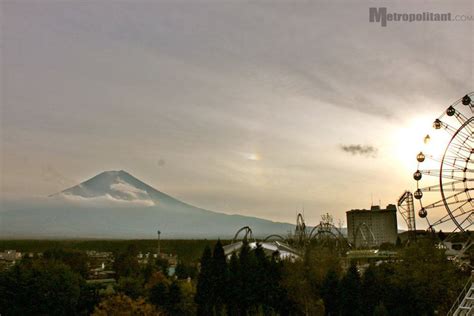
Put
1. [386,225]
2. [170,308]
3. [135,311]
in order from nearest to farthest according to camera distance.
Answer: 1. [135,311]
2. [170,308]
3. [386,225]

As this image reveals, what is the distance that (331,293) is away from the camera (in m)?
30.7

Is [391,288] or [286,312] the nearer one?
[391,288]

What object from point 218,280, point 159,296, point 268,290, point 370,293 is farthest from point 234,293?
point 370,293

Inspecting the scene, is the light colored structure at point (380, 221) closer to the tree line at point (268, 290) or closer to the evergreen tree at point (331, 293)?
the tree line at point (268, 290)

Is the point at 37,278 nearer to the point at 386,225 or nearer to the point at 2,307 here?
the point at 2,307

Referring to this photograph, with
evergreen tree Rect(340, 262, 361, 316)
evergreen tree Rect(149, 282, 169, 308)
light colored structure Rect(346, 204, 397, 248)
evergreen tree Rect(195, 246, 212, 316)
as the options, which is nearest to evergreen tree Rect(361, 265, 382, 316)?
evergreen tree Rect(340, 262, 361, 316)

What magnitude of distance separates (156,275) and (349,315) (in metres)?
17.7

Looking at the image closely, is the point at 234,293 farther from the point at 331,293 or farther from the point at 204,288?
the point at 331,293

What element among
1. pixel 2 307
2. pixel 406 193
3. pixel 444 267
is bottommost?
pixel 2 307

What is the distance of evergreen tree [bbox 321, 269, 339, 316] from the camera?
1195 inches

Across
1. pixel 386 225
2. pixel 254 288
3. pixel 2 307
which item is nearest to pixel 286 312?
pixel 254 288

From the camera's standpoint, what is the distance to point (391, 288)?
29719mm

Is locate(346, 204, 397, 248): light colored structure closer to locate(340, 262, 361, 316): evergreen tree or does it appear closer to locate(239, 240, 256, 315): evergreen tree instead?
locate(239, 240, 256, 315): evergreen tree

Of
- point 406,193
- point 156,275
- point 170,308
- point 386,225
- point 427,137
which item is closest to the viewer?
point 427,137
